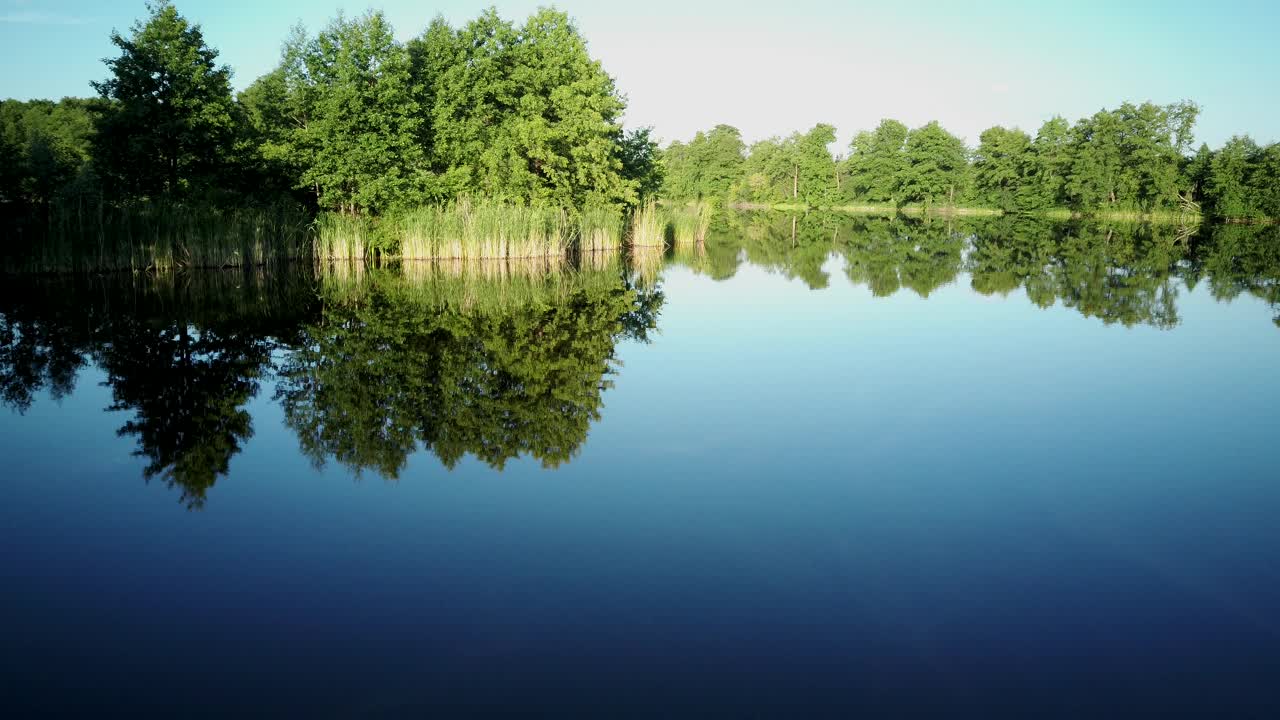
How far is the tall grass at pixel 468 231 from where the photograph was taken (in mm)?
24219

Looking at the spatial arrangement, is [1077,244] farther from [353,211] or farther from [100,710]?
[100,710]

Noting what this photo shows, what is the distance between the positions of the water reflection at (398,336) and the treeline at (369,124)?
138 inches

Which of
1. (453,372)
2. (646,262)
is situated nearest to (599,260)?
(646,262)

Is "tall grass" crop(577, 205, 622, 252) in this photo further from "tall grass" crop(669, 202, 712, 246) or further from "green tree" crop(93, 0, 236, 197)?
"green tree" crop(93, 0, 236, 197)

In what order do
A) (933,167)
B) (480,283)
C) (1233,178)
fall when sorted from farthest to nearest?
(933,167)
(1233,178)
(480,283)

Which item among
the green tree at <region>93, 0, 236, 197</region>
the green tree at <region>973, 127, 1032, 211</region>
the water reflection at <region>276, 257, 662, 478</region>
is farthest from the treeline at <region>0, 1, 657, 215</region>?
the green tree at <region>973, 127, 1032, 211</region>

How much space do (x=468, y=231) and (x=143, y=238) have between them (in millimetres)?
8340

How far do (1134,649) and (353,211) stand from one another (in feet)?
82.0

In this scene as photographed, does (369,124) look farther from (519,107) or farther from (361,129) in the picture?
(519,107)

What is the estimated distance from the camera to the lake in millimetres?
3834

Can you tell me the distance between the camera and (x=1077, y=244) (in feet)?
Result: 112

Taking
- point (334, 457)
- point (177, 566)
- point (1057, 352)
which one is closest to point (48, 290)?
point (334, 457)

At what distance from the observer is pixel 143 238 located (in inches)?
815

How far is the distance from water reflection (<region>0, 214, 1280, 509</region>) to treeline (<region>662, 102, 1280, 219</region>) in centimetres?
2641
